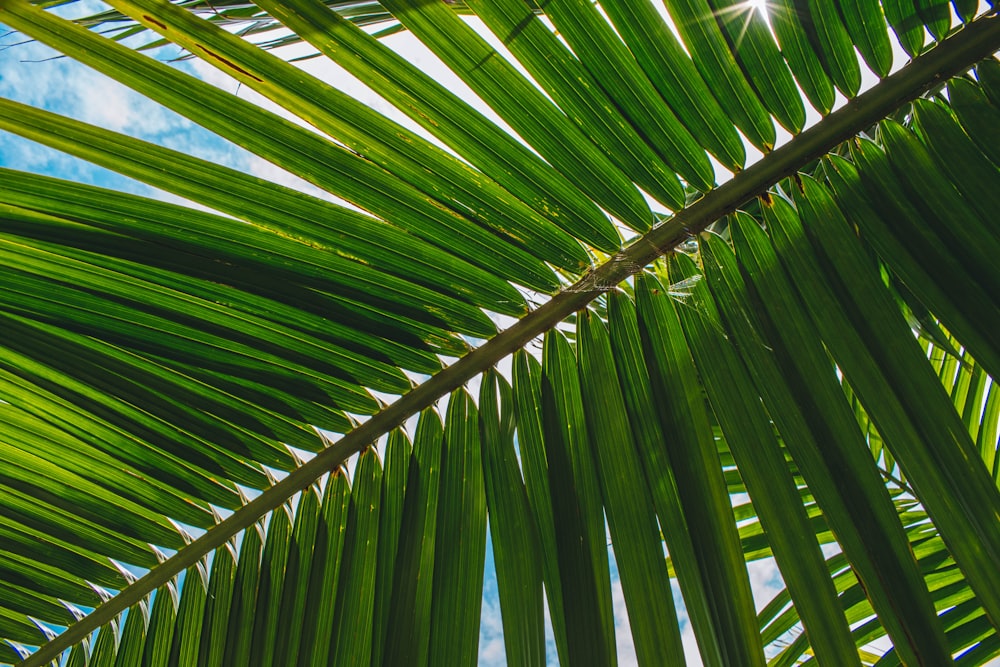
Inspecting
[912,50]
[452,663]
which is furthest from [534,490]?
[912,50]

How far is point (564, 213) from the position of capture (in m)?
0.87

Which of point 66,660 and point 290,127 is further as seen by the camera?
point 66,660

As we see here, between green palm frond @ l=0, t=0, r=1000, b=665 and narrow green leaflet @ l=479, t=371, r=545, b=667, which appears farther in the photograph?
narrow green leaflet @ l=479, t=371, r=545, b=667

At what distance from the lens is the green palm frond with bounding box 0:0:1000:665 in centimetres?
75

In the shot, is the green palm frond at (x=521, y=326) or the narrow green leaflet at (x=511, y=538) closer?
the green palm frond at (x=521, y=326)

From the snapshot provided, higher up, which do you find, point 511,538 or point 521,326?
point 521,326

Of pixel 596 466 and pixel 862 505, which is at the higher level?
pixel 596 466

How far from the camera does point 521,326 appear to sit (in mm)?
941

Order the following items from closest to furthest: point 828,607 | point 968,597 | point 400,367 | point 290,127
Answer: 1. point 828,607
2. point 290,127
3. point 400,367
4. point 968,597

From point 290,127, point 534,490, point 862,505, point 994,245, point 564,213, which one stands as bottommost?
point 862,505

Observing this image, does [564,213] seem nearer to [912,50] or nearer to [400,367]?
[400,367]

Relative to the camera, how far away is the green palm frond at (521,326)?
0.75m

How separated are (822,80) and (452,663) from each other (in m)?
0.95

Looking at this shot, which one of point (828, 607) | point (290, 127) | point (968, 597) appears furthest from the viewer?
point (968, 597)
